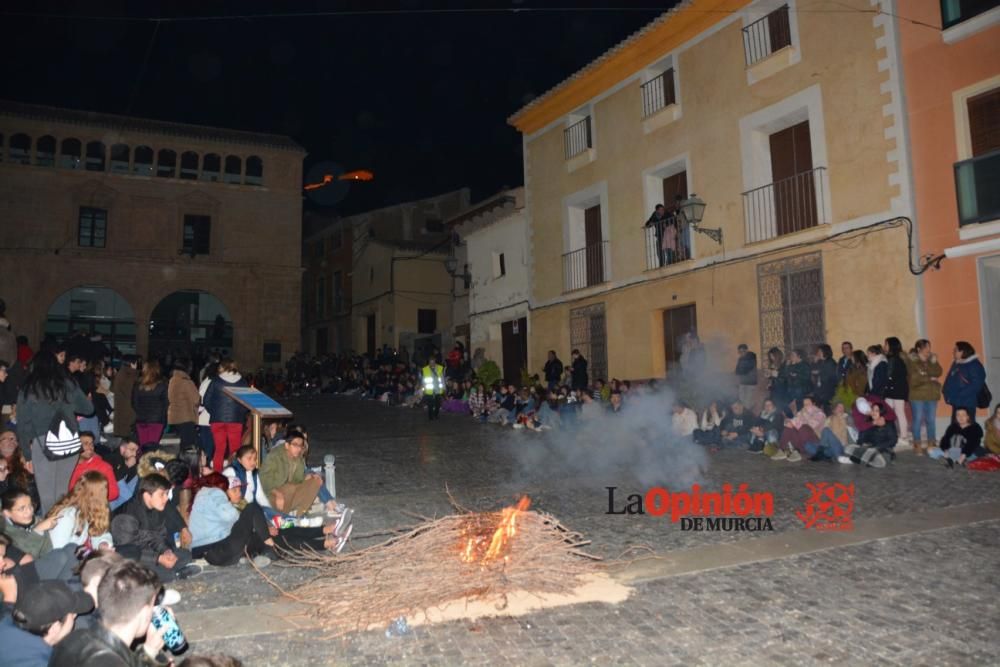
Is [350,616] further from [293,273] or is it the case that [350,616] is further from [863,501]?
[293,273]

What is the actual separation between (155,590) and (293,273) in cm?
3051

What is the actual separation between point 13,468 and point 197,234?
2618 centimetres

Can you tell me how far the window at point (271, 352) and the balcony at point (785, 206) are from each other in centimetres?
2270

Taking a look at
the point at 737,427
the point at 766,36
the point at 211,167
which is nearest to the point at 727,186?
the point at 766,36

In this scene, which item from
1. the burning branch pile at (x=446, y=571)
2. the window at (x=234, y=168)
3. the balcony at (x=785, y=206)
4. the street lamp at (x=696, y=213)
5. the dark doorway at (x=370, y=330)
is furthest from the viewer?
the dark doorway at (x=370, y=330)

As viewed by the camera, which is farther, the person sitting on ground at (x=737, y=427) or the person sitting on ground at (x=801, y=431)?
the person sitting on ground at (x=737, y=427)

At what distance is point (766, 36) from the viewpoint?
546 inches

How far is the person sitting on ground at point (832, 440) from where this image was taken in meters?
9.84

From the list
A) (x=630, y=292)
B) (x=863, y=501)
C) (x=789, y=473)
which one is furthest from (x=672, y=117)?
(x=863, y=501)

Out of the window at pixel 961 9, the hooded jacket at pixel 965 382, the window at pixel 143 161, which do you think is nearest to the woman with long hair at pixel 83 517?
the hooded jacket at pixel 965 382

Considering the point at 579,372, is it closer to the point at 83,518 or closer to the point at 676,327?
the point at 676,327

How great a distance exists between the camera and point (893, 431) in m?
9.65

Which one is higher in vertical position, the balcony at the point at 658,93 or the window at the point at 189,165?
the window at the point at 189,165

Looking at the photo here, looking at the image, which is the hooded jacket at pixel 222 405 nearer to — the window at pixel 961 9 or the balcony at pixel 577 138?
the window at pixel 961 9
